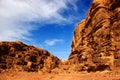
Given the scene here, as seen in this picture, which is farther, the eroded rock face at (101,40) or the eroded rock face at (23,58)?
the eroded rock face at (23,58)

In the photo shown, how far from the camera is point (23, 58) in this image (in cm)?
7706

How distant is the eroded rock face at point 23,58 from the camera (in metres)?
73.0

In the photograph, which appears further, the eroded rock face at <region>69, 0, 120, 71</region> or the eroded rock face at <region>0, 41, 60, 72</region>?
the eroded rock face at <region>0, 41, 60, 72</region>

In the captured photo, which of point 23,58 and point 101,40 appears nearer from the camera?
point 101,40

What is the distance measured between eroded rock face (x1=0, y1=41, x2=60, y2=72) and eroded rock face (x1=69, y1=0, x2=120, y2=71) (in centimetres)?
1592

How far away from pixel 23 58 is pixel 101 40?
2876 centimetres

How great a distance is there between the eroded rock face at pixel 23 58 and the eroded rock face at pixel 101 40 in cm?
1592

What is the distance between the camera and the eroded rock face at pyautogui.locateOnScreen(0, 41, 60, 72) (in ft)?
240

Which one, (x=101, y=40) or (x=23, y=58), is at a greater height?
(x=23, y=58)

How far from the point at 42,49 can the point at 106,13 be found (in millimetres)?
34094

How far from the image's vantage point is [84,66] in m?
56.9

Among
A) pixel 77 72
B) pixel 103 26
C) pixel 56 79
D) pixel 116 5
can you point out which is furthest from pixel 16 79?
pixel 116 5

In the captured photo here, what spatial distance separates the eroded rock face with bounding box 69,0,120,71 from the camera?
169ft

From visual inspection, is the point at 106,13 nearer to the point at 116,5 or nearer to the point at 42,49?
the point at 116,5
